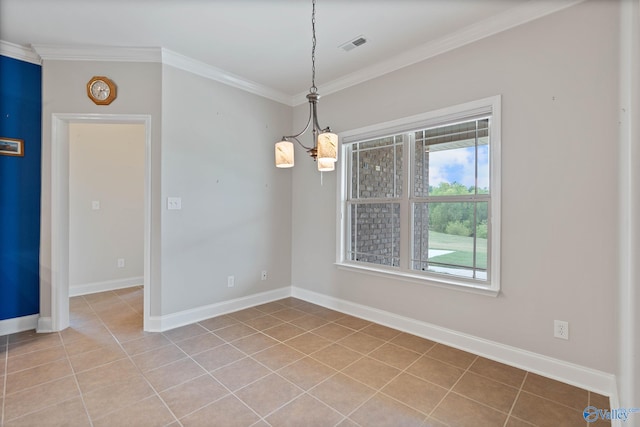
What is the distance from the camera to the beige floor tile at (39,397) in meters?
1.81

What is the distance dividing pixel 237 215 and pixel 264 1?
7.23 feet

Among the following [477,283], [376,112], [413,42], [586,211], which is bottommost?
[477,283]

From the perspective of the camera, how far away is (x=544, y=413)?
1805 millimetres

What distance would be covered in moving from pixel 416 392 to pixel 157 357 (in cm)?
201

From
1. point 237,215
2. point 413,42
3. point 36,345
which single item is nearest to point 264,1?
point 413,42

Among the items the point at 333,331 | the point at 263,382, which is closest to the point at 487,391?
the point at 333,331

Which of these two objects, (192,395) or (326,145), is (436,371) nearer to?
(192,395)

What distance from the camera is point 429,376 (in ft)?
7.25

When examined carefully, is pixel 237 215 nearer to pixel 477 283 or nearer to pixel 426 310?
pixel 426 310

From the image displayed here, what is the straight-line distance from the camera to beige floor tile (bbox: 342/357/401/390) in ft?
7.04

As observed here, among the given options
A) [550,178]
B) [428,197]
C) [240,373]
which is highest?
[550,178]

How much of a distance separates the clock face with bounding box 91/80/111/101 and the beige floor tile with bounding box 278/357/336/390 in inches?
118

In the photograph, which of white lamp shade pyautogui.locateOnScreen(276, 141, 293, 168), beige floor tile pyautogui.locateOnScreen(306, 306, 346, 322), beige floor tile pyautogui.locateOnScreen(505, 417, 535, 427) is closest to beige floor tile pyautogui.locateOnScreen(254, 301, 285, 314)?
beige floor tile pyautogui.locateOnScreen(306, 306, 346, 322)

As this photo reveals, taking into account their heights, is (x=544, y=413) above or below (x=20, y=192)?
below
